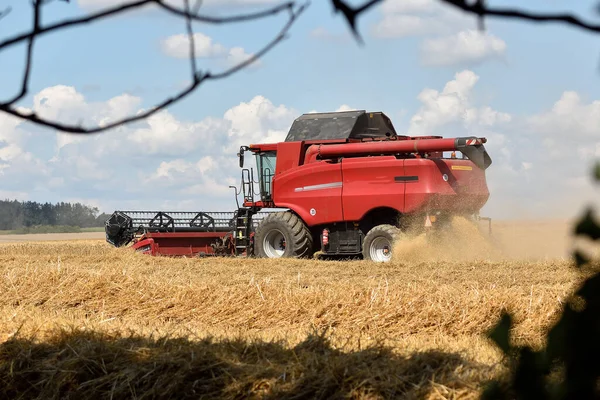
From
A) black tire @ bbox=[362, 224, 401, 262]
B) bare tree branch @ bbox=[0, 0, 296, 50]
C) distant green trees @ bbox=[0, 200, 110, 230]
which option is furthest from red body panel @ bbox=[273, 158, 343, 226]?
distant green trees @ bbox=[0, 200, 110, 230]

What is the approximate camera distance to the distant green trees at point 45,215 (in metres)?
82.1

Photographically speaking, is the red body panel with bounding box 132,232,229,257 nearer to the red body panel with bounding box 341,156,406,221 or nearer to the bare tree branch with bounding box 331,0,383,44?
the red body panel with bounding box 341,156,406,221

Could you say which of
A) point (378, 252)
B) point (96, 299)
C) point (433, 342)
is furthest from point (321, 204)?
point (433, 342)

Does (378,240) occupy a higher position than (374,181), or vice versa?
(374,181)

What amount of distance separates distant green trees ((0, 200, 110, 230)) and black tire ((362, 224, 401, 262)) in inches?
2752

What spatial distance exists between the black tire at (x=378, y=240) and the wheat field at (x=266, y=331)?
1604 millimetres

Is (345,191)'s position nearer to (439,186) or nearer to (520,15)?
(439,186)

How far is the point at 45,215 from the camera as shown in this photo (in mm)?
83875

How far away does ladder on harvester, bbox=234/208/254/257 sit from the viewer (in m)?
17.5

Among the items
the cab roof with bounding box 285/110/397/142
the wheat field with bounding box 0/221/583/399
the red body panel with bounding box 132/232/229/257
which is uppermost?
the cab roof with bounding box 285/110/397/142

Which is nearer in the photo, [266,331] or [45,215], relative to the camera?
[266,331]

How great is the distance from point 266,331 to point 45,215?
81626 mm

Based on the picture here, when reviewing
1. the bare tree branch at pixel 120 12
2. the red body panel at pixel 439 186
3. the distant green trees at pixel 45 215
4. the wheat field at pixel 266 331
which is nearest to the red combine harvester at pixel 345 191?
the red body panel at pixel 439 186

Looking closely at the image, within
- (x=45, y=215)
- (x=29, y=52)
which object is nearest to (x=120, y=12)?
(x=29, y=52)
